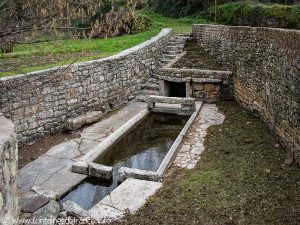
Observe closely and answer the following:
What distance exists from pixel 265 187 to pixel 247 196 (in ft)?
1.59

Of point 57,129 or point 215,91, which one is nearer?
point 57,129

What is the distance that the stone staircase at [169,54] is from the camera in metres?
13.3

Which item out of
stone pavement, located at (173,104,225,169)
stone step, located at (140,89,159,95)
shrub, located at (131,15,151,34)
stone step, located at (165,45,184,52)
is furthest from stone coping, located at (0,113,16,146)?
shrub, located at (131,15,151,34)

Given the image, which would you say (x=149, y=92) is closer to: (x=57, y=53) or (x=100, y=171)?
(x=57, y=53)

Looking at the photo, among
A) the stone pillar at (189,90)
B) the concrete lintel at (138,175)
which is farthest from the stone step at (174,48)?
the concrete lintel at (138,175)

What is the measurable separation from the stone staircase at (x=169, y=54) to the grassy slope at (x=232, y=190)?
5042 millimetres

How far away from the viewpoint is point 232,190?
6.38 meters

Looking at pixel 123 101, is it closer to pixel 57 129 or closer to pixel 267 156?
pixel 57 129

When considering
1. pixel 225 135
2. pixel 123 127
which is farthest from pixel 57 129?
pixel 225 135

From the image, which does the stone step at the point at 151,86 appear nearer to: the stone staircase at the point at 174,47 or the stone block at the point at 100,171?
the stone staircase at the point at 174,47

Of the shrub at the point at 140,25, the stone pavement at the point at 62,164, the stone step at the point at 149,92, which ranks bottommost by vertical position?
the stone pavement at the point at 62,164

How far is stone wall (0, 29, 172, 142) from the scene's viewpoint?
27.9ft

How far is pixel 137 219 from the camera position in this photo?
5.61 metres

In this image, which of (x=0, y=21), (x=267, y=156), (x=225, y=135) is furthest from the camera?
(x=225, y=135)
